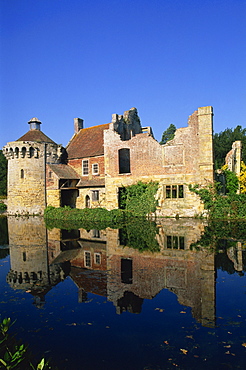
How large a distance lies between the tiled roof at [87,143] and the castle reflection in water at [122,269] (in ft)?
53.1

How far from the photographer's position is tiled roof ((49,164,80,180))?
3034 cm

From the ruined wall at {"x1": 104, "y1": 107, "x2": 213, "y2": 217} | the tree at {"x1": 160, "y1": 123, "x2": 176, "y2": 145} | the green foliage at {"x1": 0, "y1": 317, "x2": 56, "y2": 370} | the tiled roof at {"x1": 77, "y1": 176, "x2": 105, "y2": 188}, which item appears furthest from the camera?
the tree at {"x1": 160, "y1": 123, "x2": 176, "y2": 145}

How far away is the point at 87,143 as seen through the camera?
3306cm

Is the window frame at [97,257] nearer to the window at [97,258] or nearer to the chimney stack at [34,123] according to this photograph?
the window at [97,258]

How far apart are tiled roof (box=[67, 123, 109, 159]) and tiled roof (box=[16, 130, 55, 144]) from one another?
2719 mm

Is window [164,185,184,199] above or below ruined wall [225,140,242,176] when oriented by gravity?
below

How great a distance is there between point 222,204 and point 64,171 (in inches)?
655

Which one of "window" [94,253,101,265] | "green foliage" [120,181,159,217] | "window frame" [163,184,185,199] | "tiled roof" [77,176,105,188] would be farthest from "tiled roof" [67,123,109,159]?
"window" [94,253,101,265]

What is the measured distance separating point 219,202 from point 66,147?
19.5m

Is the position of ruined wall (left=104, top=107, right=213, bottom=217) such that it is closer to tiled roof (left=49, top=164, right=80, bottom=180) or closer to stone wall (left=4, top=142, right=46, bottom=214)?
tiled roof (left=49, top=164, right=80, bottom=180)

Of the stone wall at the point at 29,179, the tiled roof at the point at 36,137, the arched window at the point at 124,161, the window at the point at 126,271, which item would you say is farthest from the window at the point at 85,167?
the window at the point at 126,271

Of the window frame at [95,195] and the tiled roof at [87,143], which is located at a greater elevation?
the tiled roof at [87,143]

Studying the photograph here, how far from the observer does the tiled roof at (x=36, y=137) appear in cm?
3147

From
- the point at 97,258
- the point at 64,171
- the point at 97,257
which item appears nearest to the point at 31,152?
the point at 64,171
